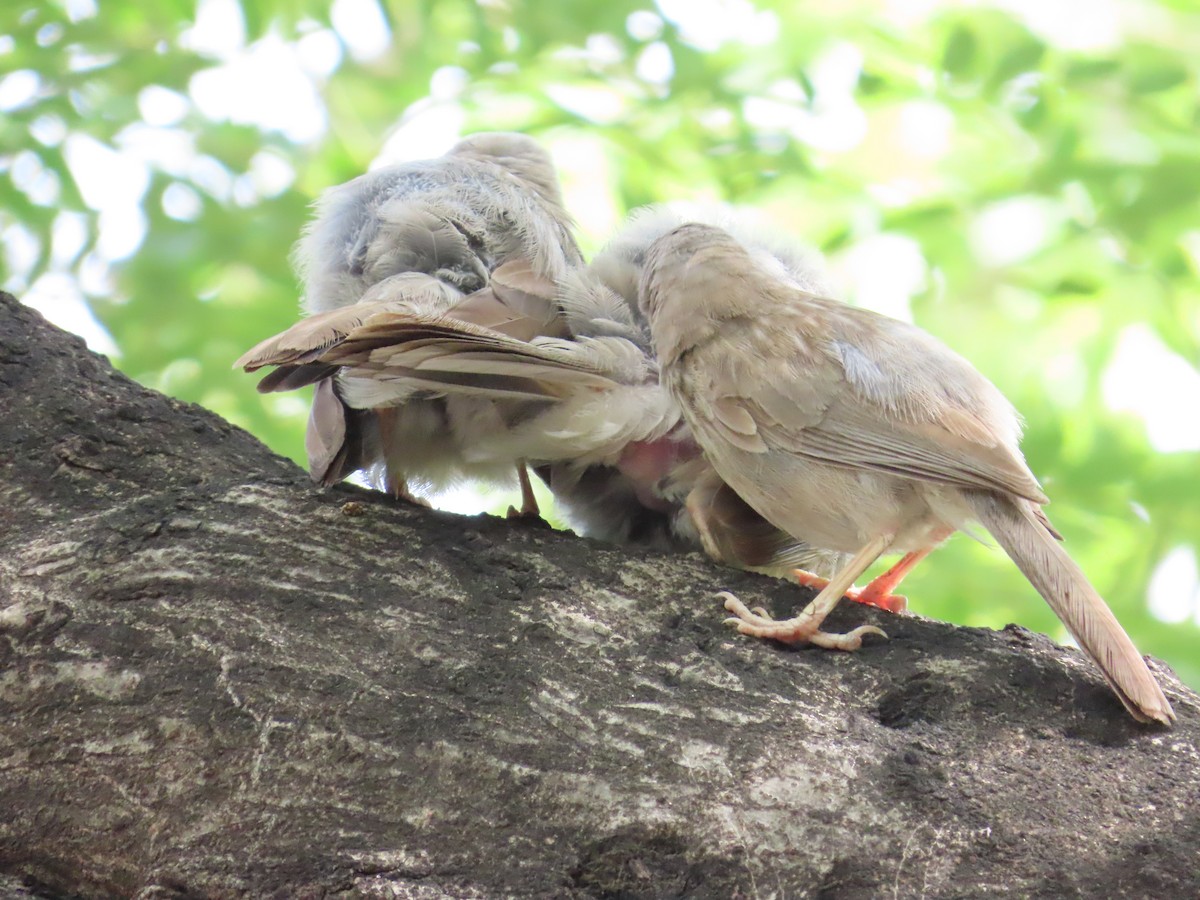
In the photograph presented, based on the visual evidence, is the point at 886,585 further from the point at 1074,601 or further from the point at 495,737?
the point at 495,737

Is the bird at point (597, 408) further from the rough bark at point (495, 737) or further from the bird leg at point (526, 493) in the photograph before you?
the rough bark at point (495, 737)

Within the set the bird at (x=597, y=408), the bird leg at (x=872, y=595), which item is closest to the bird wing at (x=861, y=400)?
the bird at (x=597, y=408)

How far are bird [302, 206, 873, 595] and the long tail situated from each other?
616mm

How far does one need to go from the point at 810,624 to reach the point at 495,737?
2.33ft

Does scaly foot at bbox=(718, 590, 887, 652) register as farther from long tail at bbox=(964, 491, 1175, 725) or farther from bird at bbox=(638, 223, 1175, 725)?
long tail at bbox=(964, 491, 1175, 725)

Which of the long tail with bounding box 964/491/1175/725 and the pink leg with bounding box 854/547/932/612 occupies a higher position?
the long tail with bounding box 964/491/1175/725

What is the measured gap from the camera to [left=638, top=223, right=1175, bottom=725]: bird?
243 cm

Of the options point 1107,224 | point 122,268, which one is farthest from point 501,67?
point 1107,224

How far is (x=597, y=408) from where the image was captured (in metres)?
2.83

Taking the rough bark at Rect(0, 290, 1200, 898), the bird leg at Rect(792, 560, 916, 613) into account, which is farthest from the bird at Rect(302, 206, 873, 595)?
the rough bark at Rect(0, 290, 1200, 898)

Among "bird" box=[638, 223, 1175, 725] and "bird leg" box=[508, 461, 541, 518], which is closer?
"bird" box=[638, 223, 1175, 725]

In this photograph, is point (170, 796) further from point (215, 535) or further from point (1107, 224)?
point (1107, 224)

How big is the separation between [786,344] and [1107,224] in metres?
3.00

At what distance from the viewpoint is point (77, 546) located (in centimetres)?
238
